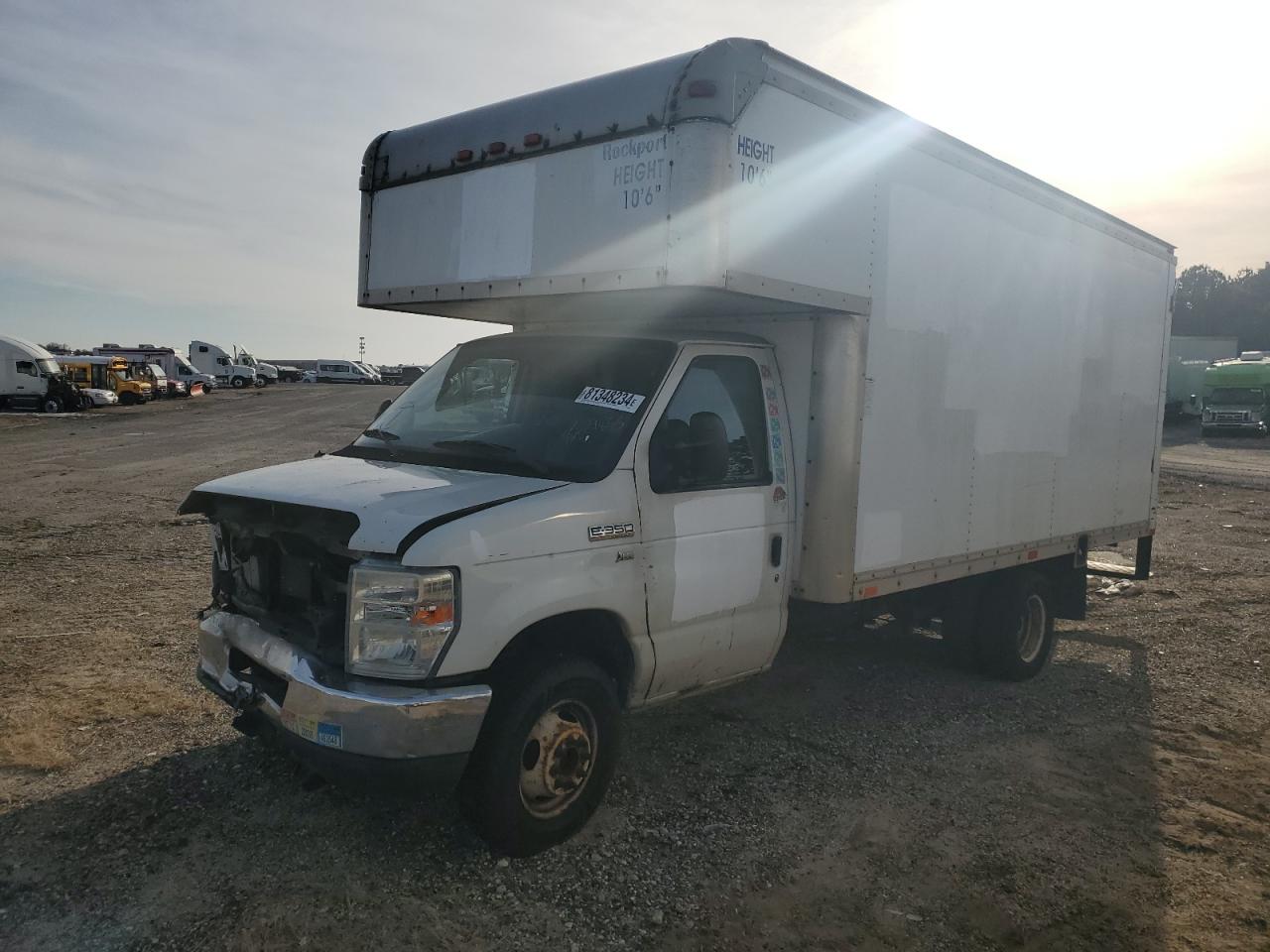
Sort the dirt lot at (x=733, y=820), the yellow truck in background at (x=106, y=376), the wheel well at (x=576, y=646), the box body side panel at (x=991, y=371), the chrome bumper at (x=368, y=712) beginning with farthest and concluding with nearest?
the yellow truck in background at (x=106, y=376)
the box body side panel at (x=991, y=371)
the wheel well at (x=576, y=646)
the dirt lot at (x=733, y=820)
the chrome bumper at (x=368, y=712)

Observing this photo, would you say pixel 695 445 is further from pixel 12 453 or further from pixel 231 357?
pixel 231 357

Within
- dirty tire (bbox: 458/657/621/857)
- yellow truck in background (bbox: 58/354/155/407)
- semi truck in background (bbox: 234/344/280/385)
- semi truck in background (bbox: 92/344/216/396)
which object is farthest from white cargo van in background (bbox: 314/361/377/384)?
dirty tire (bbox: 458/657/621/857)

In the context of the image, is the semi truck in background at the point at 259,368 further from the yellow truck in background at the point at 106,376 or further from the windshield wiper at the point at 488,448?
the windshield wiper at the point at 488,448

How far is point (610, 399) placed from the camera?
440 cm

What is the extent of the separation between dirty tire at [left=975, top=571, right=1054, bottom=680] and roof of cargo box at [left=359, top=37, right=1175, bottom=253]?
2.94m

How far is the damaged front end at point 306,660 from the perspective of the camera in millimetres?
3416

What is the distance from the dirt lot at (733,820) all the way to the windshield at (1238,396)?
1287 inches

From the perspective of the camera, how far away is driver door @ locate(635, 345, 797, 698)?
4.27 meters

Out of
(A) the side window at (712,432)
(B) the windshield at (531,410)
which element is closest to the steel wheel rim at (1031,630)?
(A) the side window at (712,432)

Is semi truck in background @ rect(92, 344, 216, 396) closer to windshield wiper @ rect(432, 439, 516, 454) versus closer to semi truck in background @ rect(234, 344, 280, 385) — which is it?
semi truck in background @ rect(234, 344, 280, 385)

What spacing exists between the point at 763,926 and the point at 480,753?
1280 millimetres

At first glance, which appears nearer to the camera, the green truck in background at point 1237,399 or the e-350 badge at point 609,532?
the e-350 badge at point 609,532

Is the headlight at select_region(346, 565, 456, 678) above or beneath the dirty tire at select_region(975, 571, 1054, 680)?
above

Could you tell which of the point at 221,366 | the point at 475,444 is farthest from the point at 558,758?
the point at 221,366
